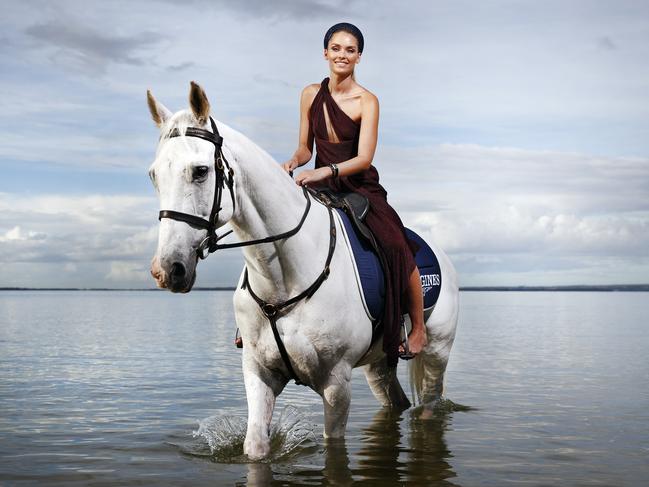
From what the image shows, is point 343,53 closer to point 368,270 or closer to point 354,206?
point 354,206

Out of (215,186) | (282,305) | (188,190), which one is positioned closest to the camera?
(188,190)

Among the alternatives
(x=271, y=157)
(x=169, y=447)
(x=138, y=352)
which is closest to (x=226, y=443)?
(x=169, y=447)

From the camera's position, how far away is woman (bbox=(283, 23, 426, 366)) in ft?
21.5

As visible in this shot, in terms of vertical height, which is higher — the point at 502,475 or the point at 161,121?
the point at 161,121

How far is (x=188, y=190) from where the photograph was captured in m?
4.85

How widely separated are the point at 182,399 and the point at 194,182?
8129 millimetres

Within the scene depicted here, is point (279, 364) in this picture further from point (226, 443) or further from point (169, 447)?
point (169, 447)

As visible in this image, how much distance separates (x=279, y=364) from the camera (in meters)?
5.95

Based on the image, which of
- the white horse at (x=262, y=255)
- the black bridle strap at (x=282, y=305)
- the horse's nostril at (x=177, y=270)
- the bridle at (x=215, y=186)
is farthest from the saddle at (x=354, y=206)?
the horse's nostril at (x=177, y=270)

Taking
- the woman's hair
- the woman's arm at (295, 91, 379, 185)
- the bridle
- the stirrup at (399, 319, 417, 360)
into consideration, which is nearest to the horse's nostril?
the bridle

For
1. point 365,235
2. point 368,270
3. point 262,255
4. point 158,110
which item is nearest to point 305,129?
point 365,235

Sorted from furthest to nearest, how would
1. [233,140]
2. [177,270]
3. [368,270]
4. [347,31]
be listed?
[347,31] → [368,270] → [233,140] → [177,270]

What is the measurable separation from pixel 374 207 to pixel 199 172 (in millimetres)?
2200

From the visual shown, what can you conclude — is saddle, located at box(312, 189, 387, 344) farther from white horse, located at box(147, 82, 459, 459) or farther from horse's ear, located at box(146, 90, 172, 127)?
horse's ear, located at box(146, 90, 172, 127)
